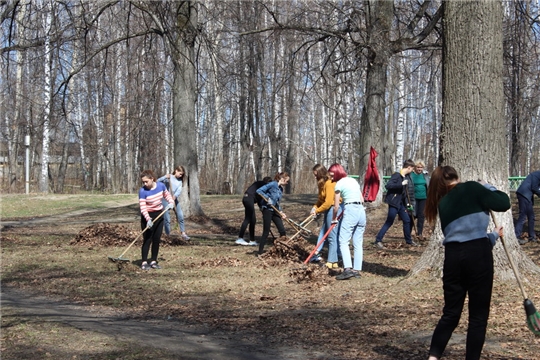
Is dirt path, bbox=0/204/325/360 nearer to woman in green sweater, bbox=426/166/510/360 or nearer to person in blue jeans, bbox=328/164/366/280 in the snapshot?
woman in green sweater, bbox=426/166/510/360

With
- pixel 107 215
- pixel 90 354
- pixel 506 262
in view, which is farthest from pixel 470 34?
pixel 107 215

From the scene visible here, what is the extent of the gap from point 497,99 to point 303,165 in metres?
44.7

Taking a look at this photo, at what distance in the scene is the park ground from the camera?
6.45m

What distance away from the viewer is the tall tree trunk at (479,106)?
27.8 ft

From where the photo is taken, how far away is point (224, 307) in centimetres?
875

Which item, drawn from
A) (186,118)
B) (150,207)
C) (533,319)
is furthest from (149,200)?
(186,118)

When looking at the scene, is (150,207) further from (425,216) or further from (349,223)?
(425,216)

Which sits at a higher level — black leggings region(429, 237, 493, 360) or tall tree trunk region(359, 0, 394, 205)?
tall tree trunk region(359, 0, 394, 205)

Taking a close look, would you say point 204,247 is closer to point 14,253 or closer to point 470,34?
point 14,253

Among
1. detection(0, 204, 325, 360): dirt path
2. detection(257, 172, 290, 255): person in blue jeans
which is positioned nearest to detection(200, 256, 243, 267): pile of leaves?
detection(257, 172, 290, 255): person in blue jeans

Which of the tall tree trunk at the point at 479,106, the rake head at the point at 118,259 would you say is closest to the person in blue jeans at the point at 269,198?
the rake head at the point at 118,259

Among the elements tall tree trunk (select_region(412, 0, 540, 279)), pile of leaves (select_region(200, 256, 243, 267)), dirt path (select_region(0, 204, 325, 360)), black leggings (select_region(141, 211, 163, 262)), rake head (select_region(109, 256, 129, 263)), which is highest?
tall tree trunk (select_region(412, 0, 540, 279))

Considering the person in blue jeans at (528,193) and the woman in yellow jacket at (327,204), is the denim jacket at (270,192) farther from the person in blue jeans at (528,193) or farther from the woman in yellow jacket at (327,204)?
the person in blue jeans at (528,193)

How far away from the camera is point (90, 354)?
6.28m
